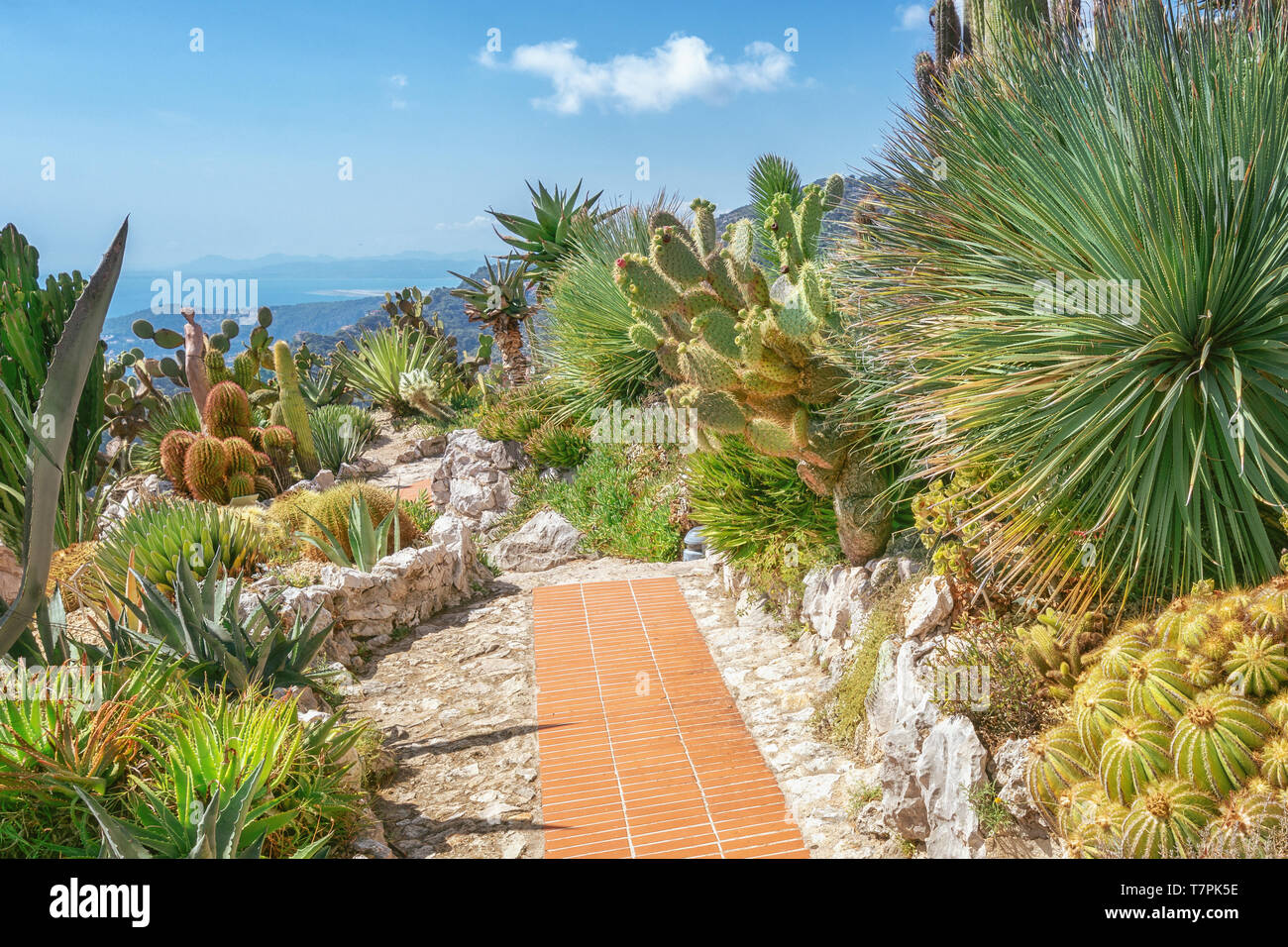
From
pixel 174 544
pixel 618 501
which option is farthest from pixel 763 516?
pixel 174 544

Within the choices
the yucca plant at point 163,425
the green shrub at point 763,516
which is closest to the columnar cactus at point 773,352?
the green shrub at point 763,516

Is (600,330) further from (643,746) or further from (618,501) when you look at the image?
(643,746)

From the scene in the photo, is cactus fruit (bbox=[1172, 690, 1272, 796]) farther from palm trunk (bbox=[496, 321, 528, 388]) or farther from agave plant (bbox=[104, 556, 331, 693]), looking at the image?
palm trunk (bbox=[496, 321, 528, 388])

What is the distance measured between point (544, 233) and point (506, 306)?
1.47 m

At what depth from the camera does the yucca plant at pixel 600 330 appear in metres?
9.85

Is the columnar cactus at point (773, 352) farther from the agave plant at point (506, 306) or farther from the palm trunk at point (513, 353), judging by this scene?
the palm trunk at point (513, 353)

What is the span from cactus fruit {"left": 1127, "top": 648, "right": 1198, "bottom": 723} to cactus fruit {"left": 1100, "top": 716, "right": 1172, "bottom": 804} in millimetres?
49

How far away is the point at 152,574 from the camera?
657 cm

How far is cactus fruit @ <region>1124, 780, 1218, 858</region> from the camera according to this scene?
2.54 metres

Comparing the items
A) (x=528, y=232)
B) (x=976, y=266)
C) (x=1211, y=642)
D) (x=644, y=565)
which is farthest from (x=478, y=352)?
(x=1211, y=642)

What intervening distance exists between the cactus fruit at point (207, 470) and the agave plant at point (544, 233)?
5.26 meters

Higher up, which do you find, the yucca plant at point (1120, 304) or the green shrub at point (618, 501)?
the yucca plant at point (1120, 304)

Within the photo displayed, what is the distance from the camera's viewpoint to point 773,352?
17.2 ft

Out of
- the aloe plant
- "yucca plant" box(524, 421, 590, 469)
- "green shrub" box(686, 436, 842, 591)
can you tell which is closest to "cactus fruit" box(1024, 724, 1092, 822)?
"green shrub" box(686, 436, 842, 591)
